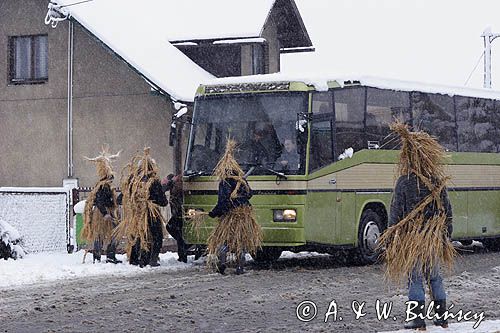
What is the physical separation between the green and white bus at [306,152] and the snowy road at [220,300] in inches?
35.4

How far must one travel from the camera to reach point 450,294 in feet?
46.2

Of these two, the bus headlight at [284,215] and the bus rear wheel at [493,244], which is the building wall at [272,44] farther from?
the bus headlight at [284,215]

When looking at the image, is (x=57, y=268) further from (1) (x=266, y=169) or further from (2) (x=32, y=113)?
(2) (x=32, y=113)

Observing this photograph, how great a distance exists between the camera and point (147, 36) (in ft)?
106

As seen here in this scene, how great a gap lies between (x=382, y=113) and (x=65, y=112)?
1354 cm

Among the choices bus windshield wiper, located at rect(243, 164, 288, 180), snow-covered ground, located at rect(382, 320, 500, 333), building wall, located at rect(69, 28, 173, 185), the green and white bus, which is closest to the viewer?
snow-covered ground, located at rect(382, 320, 500, 333)

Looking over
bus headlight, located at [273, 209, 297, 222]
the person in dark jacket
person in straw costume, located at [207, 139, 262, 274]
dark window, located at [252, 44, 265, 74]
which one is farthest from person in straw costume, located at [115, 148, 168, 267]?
dark window, located at [252, 44, 265, 74]

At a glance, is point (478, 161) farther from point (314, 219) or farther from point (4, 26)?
point (4, 26)

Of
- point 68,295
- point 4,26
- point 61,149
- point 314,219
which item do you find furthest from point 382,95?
→ point 4,26

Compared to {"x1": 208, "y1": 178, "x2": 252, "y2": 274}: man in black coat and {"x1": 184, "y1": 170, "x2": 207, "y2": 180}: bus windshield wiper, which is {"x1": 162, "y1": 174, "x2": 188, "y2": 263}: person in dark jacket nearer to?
{"x1": 184, "y1": 170, "x2": 207, "y2": 180}: bus windshield wiper

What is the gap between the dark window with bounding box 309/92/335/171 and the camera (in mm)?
17625

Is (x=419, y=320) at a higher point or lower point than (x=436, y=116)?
lower

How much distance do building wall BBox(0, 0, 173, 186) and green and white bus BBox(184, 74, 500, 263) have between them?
1019 centimetres

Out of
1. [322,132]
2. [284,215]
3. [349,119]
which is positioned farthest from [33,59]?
[284,215]
